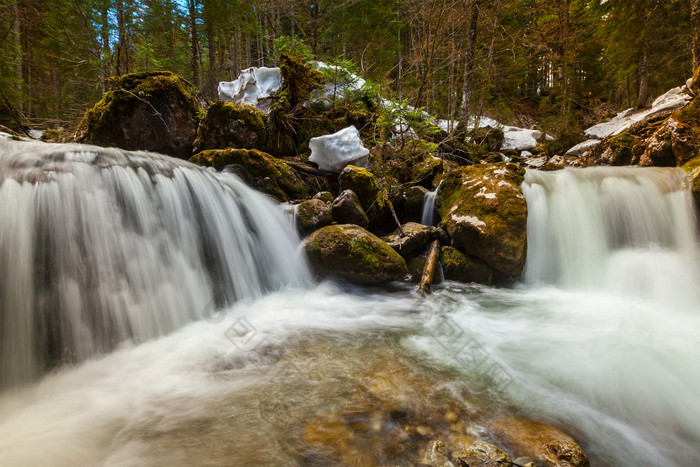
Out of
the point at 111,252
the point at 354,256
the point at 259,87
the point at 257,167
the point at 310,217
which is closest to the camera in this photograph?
the point at 111,252

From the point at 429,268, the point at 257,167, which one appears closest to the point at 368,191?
the point at 429,268

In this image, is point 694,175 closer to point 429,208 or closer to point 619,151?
point 619,151

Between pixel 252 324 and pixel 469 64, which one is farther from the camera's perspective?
pixel 469 64

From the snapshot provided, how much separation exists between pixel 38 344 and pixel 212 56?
49.0 feet

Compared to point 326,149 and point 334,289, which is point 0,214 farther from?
point 326,149

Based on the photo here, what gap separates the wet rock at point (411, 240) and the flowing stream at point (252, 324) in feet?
2.73

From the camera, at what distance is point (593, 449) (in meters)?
1.97

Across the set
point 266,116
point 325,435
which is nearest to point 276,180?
point 266,116

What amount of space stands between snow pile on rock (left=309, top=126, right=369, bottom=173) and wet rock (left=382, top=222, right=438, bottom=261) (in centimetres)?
213

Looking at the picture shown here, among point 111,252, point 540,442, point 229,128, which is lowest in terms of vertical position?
point 540,442

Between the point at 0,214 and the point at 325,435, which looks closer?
the point at 325,435

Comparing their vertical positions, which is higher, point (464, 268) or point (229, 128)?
point (229, 128)

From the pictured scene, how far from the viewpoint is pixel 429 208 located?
6.61 meters

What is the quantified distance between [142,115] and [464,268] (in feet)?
25.5
